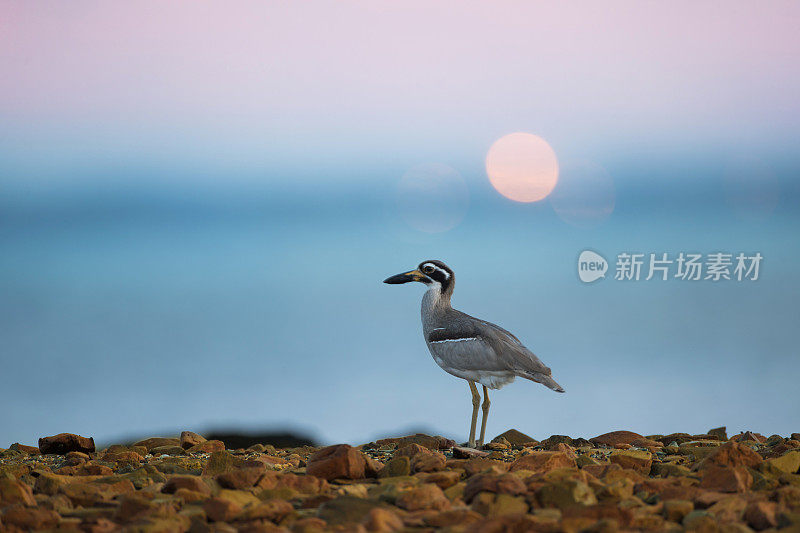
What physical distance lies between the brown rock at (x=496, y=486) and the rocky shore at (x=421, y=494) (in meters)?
0.01

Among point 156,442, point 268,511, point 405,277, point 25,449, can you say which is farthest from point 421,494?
point 25,449

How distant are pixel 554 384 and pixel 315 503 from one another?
549cm

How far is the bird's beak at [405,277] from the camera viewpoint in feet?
44.0

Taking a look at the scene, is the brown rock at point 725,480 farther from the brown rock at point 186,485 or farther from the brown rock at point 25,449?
the brown rock at point 25,449

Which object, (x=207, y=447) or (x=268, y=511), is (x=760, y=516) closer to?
(x=268, y=511)

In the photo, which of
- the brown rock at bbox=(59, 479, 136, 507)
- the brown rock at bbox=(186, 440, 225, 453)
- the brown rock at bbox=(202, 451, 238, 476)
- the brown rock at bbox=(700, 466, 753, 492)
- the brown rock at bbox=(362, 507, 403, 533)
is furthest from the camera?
the brown rock at bbox=(186, 440, 225, 453)

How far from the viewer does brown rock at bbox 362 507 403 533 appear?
17.6ft

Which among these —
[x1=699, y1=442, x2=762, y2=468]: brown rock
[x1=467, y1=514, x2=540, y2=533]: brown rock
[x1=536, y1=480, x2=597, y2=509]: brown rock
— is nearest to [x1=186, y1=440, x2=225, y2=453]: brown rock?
[x1=536, y1=480, x2=597, y2=509]: brown rock

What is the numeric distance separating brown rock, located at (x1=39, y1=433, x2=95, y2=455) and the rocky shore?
6.53 feet

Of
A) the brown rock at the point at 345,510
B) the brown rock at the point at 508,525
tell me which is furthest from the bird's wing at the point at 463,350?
the brown rock at the point at 508,525

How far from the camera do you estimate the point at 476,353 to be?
38.0 feet

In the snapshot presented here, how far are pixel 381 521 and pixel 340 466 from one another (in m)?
2.15

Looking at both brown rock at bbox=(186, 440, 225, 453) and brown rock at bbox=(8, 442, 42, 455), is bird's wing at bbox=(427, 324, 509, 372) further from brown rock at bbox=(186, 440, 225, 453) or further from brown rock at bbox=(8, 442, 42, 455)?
brown rock at bbox=(8, 442, 42, 455)


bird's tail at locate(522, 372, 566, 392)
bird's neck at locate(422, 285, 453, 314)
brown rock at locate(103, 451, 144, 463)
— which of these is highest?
bird's neck at locate(422, 285, 453, 314)
